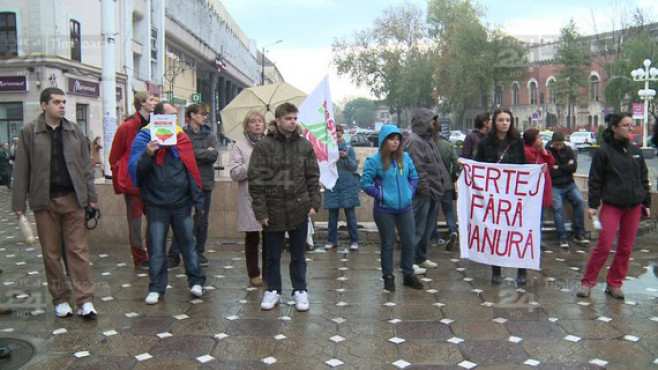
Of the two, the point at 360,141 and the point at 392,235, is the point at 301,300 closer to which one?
the point at 392,235

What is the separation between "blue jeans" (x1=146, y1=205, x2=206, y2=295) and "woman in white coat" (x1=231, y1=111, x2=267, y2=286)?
0.56 m

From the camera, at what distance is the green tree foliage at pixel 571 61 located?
190 feet

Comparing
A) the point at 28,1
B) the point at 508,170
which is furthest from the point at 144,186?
the point at 28,1

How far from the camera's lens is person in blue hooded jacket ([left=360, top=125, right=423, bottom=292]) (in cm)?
591

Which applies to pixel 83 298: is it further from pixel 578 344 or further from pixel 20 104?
pixel 20 104

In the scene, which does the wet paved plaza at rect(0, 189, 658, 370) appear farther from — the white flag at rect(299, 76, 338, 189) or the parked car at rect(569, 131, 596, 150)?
the parked car at rect(569, 131, 596, 150)

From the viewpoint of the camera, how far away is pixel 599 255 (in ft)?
18.5

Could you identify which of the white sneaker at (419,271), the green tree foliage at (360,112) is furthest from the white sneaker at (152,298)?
the green tree foliage at (360,112)

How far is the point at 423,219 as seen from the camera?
6.64 meters

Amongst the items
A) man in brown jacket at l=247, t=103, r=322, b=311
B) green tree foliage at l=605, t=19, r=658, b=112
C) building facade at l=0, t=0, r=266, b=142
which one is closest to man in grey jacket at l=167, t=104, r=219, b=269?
man in brown jacket at l=247, t=103, r=322, b=311

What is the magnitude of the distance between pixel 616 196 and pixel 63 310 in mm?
4957

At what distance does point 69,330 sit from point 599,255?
15.3 ft

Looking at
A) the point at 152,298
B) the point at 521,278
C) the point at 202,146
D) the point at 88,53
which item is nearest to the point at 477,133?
the point at 521,278

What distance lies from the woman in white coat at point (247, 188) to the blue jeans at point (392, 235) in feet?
3.90
